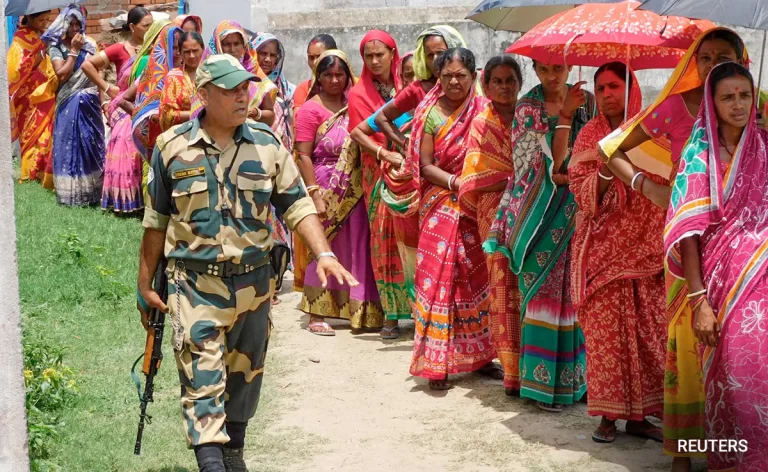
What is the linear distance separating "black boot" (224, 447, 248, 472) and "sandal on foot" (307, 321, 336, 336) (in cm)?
341

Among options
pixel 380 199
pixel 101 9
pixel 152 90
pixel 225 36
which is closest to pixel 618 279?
pixel 380 199

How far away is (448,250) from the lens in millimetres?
7047

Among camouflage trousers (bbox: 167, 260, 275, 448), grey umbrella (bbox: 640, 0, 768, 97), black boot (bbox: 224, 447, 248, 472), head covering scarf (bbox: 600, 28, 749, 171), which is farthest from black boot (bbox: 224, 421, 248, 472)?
grey umbrella (bbox: 640, 0, 768, 97)

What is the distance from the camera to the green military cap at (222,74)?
4883 mm

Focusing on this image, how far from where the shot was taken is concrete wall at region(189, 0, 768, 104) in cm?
1375

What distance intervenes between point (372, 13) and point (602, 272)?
29.4 feet

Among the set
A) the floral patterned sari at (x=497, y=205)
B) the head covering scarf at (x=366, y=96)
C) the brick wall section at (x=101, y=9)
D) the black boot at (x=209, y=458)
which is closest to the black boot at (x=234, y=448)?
the black boot at (x=209, y=458)

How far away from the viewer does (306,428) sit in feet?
20.8

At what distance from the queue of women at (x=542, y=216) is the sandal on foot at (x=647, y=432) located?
0.09 feet

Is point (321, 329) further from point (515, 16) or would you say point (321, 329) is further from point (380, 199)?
point (515, 16)

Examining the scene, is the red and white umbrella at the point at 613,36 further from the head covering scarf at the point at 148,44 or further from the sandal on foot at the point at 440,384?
the head covering scarf at the point at 148,44

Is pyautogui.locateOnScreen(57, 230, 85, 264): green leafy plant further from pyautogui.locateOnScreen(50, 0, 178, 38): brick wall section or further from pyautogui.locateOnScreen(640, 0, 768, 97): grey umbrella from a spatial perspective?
pyautogui.locateOnScreen(640, 0, 768, 97): grey umbrella

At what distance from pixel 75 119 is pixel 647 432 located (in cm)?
912

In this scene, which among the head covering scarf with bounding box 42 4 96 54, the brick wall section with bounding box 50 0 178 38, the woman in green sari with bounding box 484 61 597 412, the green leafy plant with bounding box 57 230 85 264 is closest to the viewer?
the woman in green sari with bounding box 484 61 597 412
